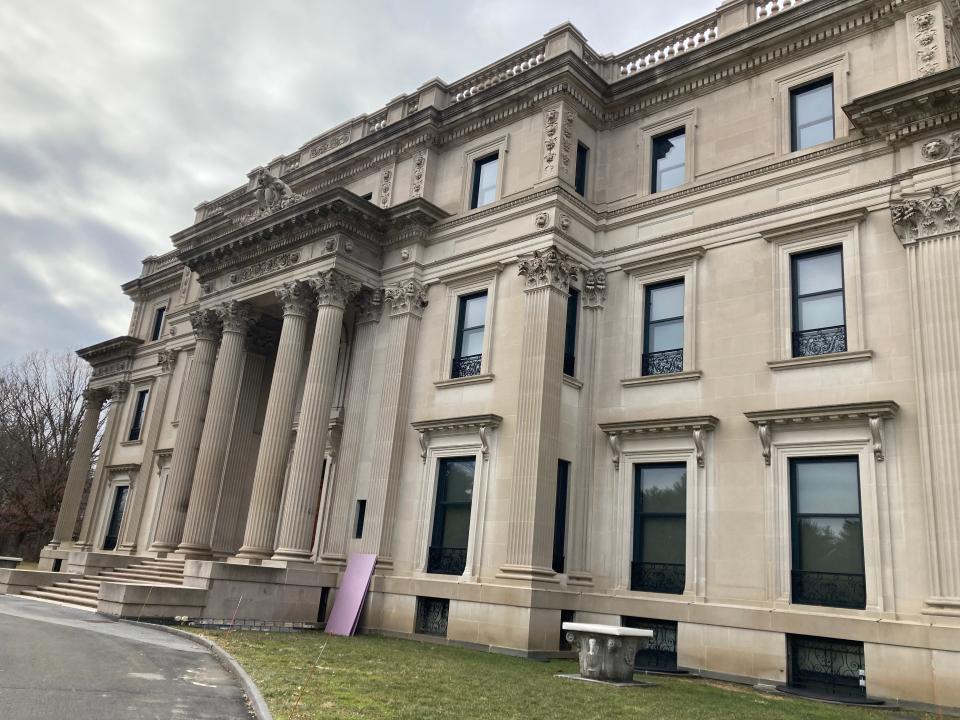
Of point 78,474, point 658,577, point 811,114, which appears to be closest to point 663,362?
point 658,577

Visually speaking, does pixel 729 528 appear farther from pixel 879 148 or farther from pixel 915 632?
pixel 879 148

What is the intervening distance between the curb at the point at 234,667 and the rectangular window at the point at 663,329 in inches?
477

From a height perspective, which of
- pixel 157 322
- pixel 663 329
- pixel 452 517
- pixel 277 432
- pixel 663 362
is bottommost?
pixel 452 517

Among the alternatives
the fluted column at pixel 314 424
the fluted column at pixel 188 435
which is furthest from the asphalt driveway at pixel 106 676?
the fluted column at pixel 188 435

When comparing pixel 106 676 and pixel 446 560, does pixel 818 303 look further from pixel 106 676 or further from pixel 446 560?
pixel 106 676

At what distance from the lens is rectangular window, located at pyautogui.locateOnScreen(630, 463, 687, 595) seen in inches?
718

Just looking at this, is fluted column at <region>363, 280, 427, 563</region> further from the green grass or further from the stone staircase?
the stone staircase

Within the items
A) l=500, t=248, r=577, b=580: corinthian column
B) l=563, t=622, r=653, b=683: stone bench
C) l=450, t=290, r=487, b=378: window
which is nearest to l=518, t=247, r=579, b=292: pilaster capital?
l=500, t=248, r=577, b=580: corinthian column

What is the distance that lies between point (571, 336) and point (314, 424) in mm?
8055

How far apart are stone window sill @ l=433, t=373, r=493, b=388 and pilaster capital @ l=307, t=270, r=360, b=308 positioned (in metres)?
4.12

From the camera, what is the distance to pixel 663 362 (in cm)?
1988

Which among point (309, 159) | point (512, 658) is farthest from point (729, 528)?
point (309, 159)

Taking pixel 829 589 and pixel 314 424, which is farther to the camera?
pixel 314 424

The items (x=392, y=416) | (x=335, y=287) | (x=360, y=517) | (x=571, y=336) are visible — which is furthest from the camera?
(x=335, y=287)
